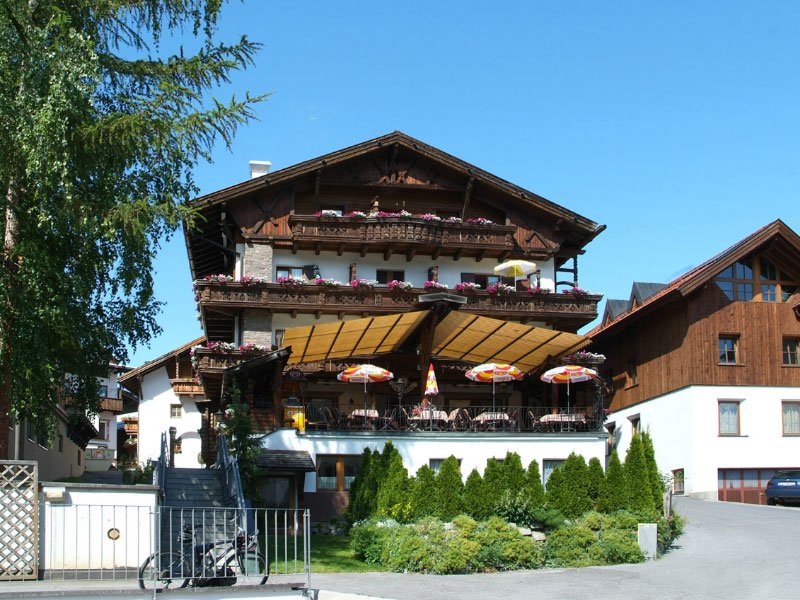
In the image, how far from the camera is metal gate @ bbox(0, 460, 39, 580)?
1653 centimetres

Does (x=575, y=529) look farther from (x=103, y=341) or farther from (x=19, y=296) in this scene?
(x=19, y=296)

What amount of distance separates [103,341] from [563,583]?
948 centimetres

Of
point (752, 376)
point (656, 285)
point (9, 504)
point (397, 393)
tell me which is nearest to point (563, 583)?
point (9, 504)

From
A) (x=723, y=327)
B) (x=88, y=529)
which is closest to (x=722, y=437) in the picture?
(x=723, y=327)

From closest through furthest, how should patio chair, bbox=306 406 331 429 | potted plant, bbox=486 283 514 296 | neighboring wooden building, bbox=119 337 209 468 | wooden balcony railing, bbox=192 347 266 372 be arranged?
patio chair, bbox=306 406 331 429, wooden balcony railing, bbox=192 347 266 372, potted plant, bbox=486 283 514 296, neighboring wooden building, bbox=119 337 209 468

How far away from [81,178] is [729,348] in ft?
90.6

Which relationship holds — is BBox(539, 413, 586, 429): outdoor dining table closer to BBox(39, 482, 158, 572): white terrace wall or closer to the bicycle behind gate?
BBox(39, 482, 158, 572): white terrace wall

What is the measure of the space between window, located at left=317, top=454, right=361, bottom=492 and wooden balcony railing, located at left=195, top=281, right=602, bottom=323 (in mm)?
5652

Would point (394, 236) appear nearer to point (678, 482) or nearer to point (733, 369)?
point (733, 369)

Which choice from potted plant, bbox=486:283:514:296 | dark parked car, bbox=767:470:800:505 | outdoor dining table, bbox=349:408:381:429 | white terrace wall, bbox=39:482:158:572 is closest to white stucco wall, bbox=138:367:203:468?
potted plant, bbox=486:283:514:296

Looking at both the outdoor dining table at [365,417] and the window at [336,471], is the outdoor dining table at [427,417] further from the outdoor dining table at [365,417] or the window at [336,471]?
the window at [336,471]

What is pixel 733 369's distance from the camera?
4022 centimetres

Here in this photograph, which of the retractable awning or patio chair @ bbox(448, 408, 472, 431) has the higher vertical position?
the retractable awning

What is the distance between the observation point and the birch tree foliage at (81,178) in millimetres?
18641
